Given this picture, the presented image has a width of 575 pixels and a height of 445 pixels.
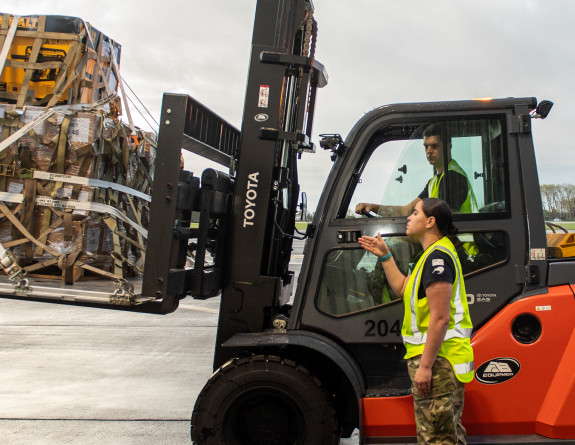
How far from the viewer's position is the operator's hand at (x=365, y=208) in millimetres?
3090

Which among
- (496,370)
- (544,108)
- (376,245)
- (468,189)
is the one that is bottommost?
(496,370)

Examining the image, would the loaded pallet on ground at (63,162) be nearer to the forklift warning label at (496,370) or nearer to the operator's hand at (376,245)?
the operator's hand at (376,245)

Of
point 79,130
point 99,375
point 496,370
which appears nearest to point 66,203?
point 79,130

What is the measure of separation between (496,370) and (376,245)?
0.94 metres

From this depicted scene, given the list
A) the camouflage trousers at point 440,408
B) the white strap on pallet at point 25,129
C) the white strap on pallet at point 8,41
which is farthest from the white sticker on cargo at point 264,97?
the white strap on pallet at point 8,41

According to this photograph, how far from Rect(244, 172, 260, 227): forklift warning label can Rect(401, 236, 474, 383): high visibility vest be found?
1208mm

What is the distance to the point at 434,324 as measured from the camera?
7.68 feet

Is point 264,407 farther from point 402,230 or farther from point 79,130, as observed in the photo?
point 79,130

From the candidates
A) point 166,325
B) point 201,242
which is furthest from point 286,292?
point 166,325

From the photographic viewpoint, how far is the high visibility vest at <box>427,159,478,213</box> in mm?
2996

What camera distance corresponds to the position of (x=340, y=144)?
3076 mm

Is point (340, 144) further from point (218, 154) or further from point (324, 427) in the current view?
point (324, 427)

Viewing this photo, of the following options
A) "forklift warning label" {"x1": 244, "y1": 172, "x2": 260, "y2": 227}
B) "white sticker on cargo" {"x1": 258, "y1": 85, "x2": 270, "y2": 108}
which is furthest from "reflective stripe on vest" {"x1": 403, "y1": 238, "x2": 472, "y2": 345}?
"white sticker on cargo" {"x1": 258, "y1": 85, "x2": 270, "y2": 108}

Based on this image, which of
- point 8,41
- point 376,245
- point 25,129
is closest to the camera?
point 376,245
